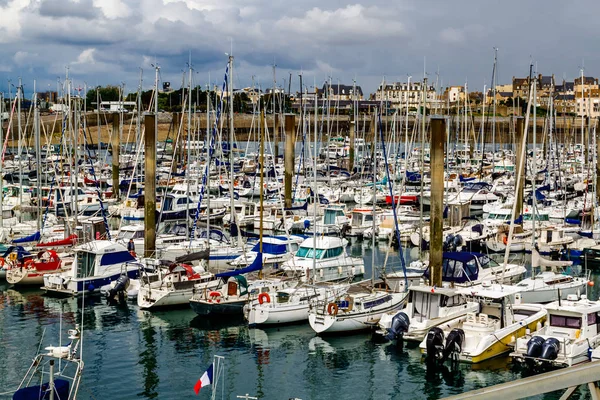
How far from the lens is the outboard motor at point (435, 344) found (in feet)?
79.0

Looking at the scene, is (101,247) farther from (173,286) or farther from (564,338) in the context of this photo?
(564,338)

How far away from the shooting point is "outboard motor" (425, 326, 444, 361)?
24.1 m

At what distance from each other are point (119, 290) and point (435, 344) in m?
14.7

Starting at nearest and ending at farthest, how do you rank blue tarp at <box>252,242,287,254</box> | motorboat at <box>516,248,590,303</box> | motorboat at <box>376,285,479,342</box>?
1. motorboat at <box>376,285,479,342</box>
2. motorboat at <box>516,248,590,303</box>
3. blue tarp at <box>252,242,287,254</box>

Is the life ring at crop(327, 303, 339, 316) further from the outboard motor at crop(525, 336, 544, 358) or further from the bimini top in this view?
the bimini top

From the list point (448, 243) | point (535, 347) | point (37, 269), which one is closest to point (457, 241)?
point (448, 243)

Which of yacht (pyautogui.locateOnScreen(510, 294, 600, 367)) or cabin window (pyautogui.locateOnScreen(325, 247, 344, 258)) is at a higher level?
cabin window (pyautogui.locateOnScreen(325, 247, 344, 258))

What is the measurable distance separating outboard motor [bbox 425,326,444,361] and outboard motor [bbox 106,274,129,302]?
14.3 metres

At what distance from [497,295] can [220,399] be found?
32.6 ft

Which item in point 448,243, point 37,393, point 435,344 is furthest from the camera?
point 448,243

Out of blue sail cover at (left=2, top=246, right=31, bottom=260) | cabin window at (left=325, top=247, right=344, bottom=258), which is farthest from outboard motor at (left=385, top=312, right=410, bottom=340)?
blue sail cover at (left=2, top=246, right=31, bottom=260)

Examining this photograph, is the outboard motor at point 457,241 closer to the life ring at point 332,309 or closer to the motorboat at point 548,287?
the motorboat at point 548,287

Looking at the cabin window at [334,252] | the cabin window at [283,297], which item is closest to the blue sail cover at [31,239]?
the cabin window at [334,252]

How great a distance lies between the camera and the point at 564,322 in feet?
80.8
